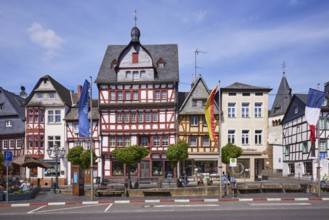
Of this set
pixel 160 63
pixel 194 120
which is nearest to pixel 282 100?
pixel 194 120

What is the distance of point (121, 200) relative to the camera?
2312 cm

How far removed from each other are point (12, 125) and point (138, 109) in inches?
653

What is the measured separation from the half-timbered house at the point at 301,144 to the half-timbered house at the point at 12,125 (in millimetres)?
34610

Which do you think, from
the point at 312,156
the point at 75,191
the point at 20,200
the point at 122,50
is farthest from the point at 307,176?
the point at 20,200

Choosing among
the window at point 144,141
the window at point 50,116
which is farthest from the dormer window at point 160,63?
the window at point 50,116

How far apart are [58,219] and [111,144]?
26585mm

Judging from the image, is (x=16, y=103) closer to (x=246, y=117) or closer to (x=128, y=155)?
(x=128, y=155)

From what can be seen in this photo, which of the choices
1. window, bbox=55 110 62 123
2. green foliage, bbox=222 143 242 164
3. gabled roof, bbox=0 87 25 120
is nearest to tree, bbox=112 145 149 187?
green foliage, bbox=222 143 242 164

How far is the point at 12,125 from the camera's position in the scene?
46.2 metres

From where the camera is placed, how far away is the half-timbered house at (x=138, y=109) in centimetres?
4219

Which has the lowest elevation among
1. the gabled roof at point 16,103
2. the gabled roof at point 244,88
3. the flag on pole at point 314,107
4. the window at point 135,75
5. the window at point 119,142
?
the window at point 119,142

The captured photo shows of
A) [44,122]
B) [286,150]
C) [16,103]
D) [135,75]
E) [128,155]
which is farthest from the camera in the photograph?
[286,150]

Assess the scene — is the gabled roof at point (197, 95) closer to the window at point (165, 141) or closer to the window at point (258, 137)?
the window at point (165, 141)

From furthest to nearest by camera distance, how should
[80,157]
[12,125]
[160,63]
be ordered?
[12,125] → [160,63] → [80,157]
